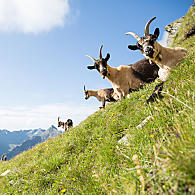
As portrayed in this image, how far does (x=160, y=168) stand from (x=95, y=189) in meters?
1.63

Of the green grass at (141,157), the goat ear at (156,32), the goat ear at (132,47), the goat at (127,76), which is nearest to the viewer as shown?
the green grass at (141,157)

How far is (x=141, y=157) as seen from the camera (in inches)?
89.8

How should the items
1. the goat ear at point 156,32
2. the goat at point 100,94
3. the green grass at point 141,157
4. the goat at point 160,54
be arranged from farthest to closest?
the goat at point 100,94
the goat ear at point 156,32
the goat at point 160,54
the green grass at point 141,157

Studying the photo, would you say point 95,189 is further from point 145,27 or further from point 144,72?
point 144,72

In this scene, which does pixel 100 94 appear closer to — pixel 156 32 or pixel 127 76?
pixel 127 76

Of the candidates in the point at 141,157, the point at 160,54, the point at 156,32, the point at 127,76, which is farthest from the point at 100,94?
the point at 141,157

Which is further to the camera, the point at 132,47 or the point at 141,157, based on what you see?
the point at 132,47

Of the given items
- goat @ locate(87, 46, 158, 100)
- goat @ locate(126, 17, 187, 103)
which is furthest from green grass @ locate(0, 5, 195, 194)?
goat @ locate(87, 46, 158, 100)

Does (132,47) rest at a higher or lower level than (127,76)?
higher

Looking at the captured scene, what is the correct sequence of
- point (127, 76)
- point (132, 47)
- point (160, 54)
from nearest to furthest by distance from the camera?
point (160, 54)
point (132, 47)
point (127, 76)

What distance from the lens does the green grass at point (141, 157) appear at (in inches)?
54.8

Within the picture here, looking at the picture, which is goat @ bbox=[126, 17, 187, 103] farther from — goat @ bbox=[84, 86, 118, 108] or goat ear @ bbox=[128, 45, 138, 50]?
goat @ bbox=[84, 86, 118, 108]

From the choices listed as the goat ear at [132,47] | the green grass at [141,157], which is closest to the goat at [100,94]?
the goat ear at [132,47]

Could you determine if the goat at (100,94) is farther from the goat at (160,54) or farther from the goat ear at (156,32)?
the goat at (160,54)
